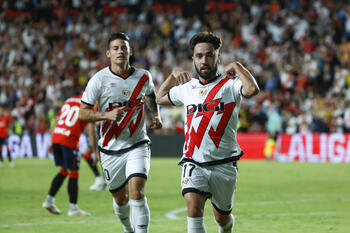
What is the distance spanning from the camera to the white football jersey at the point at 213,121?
252 inches

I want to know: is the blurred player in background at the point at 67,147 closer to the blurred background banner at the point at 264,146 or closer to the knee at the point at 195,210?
the knee at the point at 195,210

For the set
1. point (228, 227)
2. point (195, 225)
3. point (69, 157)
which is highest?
point (195, 225)

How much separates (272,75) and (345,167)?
6.76 m

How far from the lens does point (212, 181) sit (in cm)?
638

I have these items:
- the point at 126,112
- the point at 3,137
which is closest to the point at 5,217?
the point at 126,112

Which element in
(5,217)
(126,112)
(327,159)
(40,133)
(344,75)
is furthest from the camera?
(40,133)

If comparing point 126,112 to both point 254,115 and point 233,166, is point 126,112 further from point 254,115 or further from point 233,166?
point 254,115

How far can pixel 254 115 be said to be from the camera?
87.7ft

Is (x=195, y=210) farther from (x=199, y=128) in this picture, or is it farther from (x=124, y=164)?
(x=124, y=164)

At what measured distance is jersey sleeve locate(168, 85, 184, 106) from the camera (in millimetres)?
6703

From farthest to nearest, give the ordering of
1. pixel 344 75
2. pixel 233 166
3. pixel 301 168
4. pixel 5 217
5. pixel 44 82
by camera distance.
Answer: pixel 44 82 < pixel 344 75 < pixel 301 168 < pixel 5 217 < pixel 233 166

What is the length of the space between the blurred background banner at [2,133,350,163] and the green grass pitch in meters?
3.24

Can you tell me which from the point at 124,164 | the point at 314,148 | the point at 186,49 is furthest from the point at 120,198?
the point at 186,49

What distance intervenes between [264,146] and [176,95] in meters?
19.6
